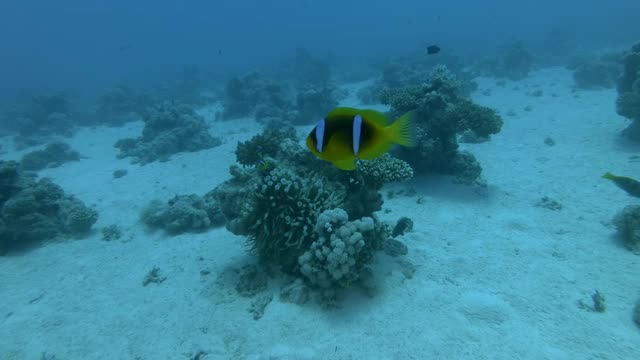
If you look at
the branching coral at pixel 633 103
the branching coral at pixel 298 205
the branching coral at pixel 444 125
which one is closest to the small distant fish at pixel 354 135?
the branching coral at pixel 298 205

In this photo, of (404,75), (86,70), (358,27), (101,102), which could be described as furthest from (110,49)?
(404,75)

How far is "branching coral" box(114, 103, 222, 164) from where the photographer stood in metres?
16.3

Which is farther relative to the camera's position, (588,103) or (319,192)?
(588,103)

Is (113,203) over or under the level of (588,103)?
under

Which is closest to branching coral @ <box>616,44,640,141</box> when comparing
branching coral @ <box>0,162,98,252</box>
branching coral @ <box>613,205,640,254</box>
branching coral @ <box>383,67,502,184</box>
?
branching coral @ <box>383,67,502,184</box>

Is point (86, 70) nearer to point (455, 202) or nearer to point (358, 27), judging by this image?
point (358, 27)

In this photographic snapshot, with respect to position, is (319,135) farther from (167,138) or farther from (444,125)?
(167,138)

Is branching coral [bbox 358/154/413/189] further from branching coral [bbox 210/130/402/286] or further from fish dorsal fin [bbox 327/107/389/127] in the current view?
fish dorsal fin [bbox 327/107/389/127]

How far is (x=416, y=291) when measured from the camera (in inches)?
228

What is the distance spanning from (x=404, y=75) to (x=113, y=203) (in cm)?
1882

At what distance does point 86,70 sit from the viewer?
78.6m

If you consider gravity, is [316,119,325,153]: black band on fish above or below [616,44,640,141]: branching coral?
above

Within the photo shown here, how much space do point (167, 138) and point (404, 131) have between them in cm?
1588

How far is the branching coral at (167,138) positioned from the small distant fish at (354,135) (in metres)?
14.7
